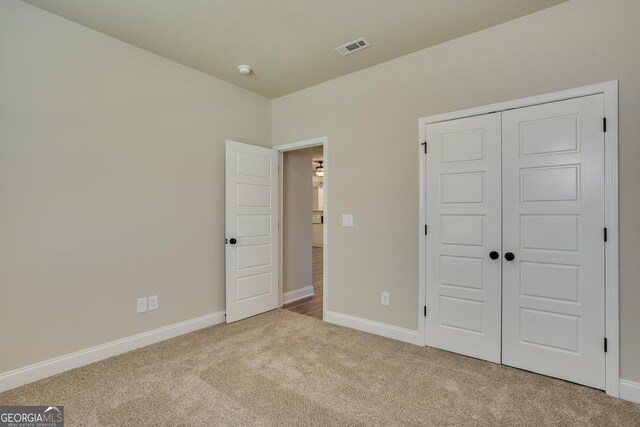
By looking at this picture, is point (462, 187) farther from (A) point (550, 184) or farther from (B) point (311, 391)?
(B) point (311, 391)

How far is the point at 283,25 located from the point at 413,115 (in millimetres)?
1399

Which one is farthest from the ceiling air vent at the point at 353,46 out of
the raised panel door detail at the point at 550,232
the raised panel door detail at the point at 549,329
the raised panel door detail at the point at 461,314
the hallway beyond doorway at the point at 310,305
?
the hallway beyond doorway at the point at 310,305

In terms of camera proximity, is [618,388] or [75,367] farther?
[75,367]

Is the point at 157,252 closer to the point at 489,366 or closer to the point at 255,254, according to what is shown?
the point at 255,254

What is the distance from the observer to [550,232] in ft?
7.63

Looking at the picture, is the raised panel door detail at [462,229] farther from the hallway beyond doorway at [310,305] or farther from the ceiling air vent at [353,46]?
the hallway beyond doorway at [310,305]

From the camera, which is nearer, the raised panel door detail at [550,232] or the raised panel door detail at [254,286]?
the raised panel door detail at [550,232]

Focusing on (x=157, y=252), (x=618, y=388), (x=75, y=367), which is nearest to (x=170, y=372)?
(x=75, y=367)

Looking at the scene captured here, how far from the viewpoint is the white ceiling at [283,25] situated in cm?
225

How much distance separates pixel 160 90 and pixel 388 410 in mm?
3303

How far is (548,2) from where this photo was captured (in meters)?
2.23

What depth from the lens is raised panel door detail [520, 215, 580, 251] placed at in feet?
7.36

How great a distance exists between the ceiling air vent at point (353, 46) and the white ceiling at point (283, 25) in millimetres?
58

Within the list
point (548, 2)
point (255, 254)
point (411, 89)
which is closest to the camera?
point (548, 2)
